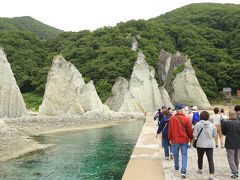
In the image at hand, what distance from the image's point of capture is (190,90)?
5262 centimetres

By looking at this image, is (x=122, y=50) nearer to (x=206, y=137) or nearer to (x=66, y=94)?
(x=66, y=94)

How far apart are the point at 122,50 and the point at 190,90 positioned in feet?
69.1

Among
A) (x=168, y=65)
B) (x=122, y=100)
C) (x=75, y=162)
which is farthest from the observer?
(x=168, y=65)

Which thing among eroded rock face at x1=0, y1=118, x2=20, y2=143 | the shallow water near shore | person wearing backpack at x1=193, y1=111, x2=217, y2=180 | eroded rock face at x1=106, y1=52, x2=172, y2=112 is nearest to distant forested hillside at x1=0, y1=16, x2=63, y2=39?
eroded rock face at x1=106, y1=52, x2=172, y2=112

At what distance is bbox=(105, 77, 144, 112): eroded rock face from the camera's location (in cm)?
4744

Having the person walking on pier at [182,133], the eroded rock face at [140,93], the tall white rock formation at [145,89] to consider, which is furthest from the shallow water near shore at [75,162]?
the tall white rock formation at [145,89]

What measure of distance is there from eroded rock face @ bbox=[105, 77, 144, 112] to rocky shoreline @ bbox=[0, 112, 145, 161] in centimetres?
421

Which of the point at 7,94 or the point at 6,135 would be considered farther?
the point at 7,94

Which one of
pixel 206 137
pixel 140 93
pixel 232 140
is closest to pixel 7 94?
pixel 140 93

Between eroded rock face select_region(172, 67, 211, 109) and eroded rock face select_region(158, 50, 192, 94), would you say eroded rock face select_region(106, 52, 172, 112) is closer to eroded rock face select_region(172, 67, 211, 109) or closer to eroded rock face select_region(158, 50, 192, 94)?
eroded rock face select_region(172, 67, 211, 109)

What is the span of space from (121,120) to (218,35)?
172ft

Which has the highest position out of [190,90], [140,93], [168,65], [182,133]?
[168,65]

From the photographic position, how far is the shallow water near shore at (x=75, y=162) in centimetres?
1388

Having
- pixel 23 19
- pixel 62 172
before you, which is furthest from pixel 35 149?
pixel 23 19
